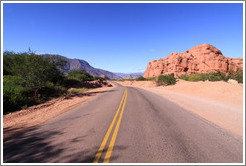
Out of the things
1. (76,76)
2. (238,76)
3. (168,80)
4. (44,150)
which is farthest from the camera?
(76,76)

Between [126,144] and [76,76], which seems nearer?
[126,144]

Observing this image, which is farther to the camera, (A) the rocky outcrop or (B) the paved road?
(A) the rocky outcrop

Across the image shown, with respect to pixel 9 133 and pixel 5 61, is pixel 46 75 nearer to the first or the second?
pixel 9 133

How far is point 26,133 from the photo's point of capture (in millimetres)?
3980

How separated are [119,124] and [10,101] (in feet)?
27.6

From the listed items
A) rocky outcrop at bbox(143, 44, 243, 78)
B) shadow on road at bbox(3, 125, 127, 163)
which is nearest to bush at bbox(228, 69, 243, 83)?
shadow on road at bbox(3, 125, 127, 163)

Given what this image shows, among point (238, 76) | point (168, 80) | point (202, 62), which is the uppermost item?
point (202, 62)

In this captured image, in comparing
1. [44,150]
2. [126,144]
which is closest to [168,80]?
[126,144]

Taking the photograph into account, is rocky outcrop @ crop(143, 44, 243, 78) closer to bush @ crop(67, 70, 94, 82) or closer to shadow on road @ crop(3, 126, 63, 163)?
bush @ crop(67, 70, 94, 82)

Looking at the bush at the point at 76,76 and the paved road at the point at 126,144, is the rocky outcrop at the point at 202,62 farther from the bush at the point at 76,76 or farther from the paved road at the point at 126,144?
the paved road at the point at 126,144

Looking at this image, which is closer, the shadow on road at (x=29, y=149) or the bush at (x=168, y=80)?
the shadow on road at (x=29, y=149)

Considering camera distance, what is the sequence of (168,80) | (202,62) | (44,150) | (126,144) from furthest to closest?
(202,62) → (168,80) → (126,144) → (44,150)

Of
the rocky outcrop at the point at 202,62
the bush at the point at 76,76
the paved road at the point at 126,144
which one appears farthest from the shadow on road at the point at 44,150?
the rocky outcrop at the point at 202,62

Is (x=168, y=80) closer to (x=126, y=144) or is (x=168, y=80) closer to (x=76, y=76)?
(x=76, y=76)
